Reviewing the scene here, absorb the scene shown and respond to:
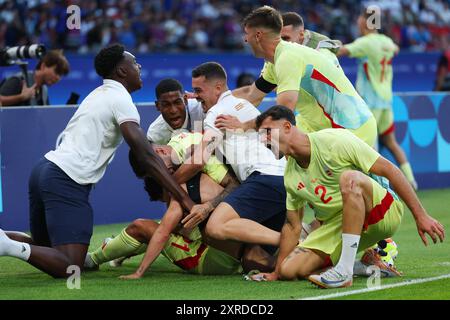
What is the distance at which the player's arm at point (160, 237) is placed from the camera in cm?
816

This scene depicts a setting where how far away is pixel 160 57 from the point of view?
21.7 meters

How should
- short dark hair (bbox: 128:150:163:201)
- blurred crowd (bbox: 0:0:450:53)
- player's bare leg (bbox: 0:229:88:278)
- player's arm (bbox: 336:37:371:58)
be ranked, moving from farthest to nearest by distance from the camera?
blurred crowd (bbox: 0:0:450:53) < player's arm (bbox: 336:37:371:58) < short dark hair (bbox: 128:150:163:201) < player's bare leg (bbox: 0:229:88:278)

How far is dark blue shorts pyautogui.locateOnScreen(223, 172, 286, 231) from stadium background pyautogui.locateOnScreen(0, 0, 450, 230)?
3.78 metres

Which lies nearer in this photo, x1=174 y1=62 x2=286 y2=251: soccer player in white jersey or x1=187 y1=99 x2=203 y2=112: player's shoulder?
x1=174 y1=62 x2=286 y2=251: soccer player in white jersey

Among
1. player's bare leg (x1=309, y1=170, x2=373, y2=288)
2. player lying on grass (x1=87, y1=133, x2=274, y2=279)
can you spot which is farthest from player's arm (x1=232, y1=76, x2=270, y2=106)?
player's bare leg (x1=309, y1=170, x2=373, y2=288)

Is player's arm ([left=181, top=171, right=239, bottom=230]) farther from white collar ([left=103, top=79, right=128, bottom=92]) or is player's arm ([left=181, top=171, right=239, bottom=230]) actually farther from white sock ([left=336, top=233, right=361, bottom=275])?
white sock ([left=336, top=233, right=361, bottom=275])

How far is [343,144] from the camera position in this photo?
24.6ft

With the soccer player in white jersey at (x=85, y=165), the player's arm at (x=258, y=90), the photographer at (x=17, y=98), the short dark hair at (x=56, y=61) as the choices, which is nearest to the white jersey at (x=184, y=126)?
the player's arm at (x=258, y=90)

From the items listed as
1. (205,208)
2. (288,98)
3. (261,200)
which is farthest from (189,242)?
(288,98)

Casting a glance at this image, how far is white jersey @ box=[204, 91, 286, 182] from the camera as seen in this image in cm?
862

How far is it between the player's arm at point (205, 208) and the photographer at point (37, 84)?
→ 183 inches

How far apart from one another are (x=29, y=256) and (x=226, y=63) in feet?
50.7
